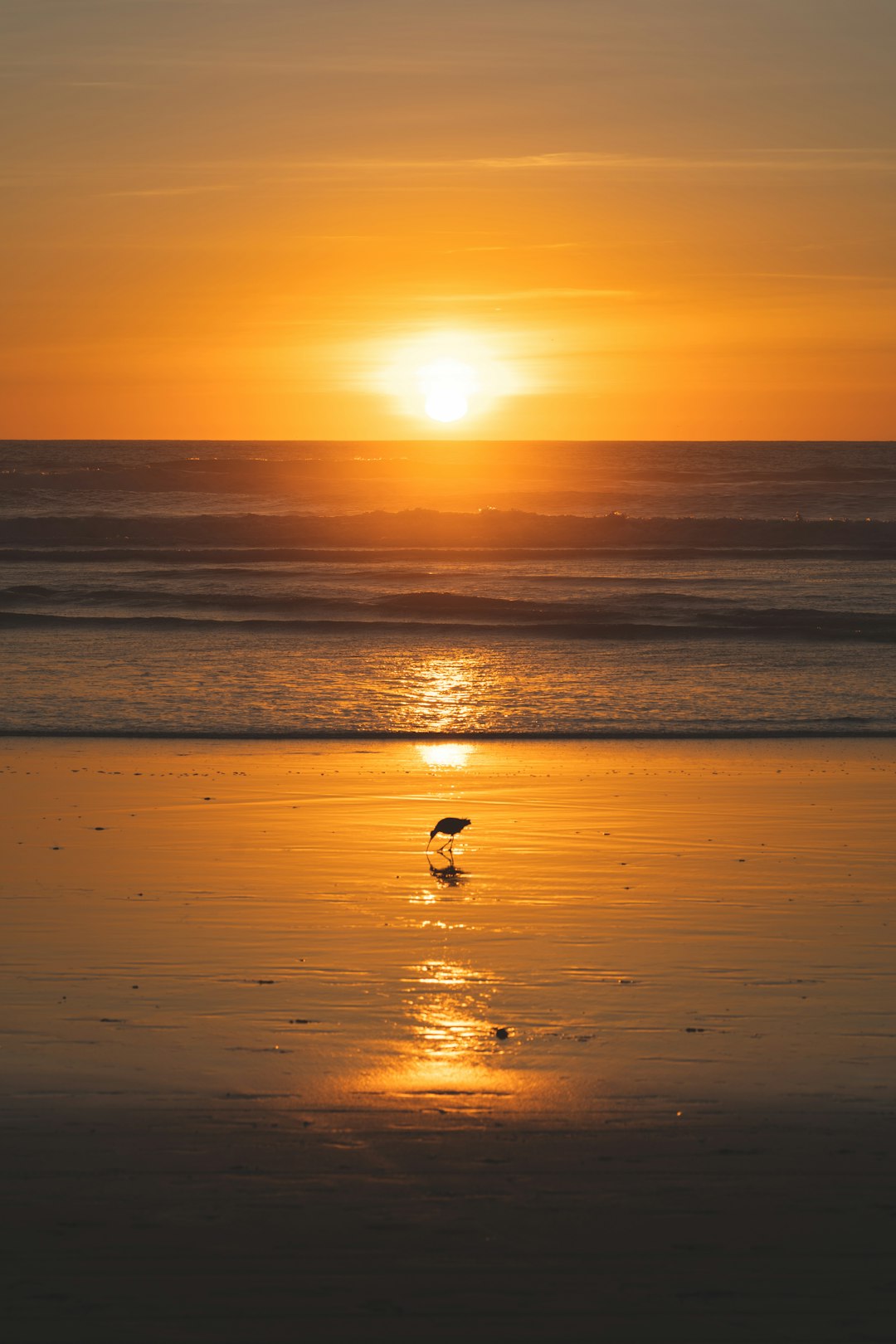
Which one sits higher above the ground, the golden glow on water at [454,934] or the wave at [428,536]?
the wave at [428,536]

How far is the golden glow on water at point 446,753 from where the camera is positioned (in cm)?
1215

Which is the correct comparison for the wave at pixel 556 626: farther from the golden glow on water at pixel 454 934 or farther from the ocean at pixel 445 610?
the golden glow on water at pixel 454 934

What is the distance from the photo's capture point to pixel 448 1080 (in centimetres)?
500

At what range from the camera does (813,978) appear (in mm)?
6148

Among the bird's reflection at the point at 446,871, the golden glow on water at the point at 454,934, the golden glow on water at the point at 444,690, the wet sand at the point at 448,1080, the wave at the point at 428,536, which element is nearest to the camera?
the wet sand at the point at 448,1080

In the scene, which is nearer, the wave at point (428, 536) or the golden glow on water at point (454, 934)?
the golden glow on water at point (454, 934)

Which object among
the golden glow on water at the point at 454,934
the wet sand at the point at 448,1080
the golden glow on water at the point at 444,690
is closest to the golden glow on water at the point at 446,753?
the golden glow on water at the point at 444,690

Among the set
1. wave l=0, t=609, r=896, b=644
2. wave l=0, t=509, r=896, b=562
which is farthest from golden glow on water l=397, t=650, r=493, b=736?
wave l=0, t=509, r=896, b=562

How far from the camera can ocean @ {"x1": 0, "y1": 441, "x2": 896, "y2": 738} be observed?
590 inches

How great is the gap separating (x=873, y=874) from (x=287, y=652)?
12.9 metres

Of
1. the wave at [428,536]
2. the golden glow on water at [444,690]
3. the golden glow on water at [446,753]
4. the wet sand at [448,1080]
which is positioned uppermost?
the wave at [428,536]

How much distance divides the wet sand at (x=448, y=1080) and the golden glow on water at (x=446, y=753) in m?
2.63

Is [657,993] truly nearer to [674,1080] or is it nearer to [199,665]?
[674,1080]

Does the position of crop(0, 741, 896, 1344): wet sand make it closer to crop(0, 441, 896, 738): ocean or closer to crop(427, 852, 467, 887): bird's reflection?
crop(427, 852, 467, 887): bird's reflection
